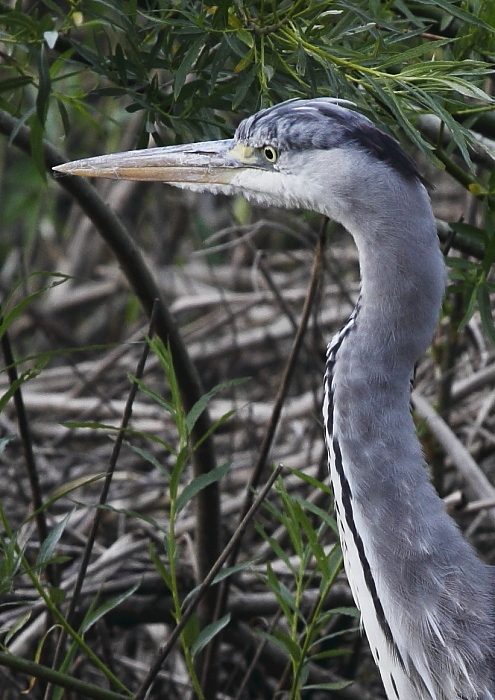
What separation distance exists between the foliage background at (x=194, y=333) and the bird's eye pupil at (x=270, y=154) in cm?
7

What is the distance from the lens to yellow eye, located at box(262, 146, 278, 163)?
4.89 feet

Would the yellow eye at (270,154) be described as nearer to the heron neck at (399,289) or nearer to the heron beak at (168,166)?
the heron beak at (168,166)

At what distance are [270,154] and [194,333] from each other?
2.07m

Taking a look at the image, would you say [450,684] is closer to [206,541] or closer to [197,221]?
[206,541]

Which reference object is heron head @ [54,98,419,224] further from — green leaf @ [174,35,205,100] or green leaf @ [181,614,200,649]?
green leaf @ [181,614,200,649]

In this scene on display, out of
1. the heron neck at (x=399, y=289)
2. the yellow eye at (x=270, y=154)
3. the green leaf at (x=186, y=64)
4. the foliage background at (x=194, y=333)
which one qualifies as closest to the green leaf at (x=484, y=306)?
the foliage background at (x=194, y=333)

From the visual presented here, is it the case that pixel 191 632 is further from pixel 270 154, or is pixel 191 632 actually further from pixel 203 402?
pixel 270 154

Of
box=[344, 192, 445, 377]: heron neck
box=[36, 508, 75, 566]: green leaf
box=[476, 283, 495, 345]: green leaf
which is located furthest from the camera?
box=[476, 283, 495, 345]: green leaf

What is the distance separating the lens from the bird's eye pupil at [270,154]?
149cm

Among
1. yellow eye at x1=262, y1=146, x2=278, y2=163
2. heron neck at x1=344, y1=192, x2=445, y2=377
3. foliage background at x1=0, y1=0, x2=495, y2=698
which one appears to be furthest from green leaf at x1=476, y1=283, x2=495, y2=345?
yellow eye at x1=262, y1=146, x2=278, y2=163

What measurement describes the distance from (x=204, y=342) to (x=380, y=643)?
2169mm

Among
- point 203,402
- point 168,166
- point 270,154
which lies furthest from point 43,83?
point 203,402

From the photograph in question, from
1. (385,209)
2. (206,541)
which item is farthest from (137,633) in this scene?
(385,209)

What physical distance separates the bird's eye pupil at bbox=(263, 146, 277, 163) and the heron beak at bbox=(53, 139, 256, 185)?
0.07 metres
